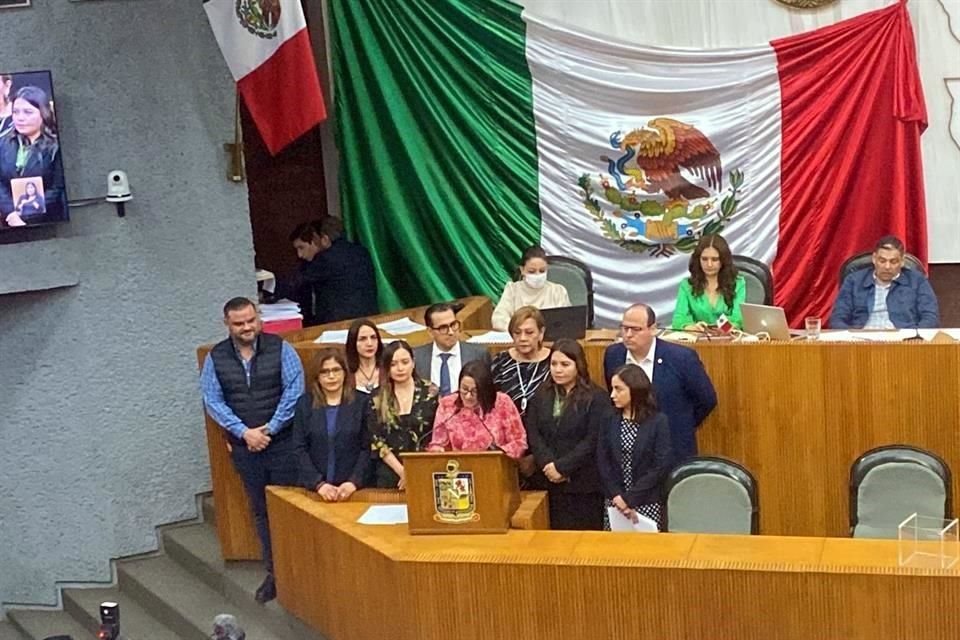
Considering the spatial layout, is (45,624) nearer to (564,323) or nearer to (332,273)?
(332,273)

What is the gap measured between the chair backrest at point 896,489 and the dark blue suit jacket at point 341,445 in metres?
2.13

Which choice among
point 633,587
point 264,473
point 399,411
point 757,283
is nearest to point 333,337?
point 264,473

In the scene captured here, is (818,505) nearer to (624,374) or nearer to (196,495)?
(624,374)

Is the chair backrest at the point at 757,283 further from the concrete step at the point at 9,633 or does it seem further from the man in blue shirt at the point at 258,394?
the concrete step at the point at 9,633

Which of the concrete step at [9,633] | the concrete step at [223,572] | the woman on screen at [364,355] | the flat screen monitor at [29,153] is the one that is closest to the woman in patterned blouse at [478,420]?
the woman on screen at [364,355]

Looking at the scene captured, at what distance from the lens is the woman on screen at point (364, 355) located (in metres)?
7.39

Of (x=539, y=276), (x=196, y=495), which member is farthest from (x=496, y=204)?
(x=196, y=495)

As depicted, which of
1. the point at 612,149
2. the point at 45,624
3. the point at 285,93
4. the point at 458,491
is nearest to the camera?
the point at 458,491

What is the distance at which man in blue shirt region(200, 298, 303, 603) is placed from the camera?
767 cm

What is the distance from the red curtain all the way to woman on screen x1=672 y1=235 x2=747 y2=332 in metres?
1.37

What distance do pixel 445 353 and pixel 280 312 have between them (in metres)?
1.98

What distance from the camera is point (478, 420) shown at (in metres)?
6.95

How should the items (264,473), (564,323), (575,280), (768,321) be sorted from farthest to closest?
(575,280) < (264,473) < (564,323) < (768,321)

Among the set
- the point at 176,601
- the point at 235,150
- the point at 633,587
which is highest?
the point at 235,150
